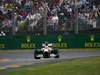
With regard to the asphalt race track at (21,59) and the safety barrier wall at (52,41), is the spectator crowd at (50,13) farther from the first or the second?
the asphalt race track at (21,59)

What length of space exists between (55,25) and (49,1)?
10.3 ft

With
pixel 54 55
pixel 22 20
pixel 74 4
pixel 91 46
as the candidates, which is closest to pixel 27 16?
pixel 22 20

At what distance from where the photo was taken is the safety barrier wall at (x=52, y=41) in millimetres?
24875

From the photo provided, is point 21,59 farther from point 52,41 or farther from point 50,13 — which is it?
point 50,13

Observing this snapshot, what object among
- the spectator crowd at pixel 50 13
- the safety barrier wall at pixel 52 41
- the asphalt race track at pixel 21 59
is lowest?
the asphalt race track at pixel 21 59

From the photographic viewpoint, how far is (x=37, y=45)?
25.0 m

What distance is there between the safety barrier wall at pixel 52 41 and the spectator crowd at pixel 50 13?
221 inches

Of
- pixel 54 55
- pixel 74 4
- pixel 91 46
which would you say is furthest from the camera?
pixel 74 4

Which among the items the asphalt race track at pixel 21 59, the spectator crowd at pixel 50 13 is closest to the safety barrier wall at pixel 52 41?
the asphalt race track at pixel 21 59

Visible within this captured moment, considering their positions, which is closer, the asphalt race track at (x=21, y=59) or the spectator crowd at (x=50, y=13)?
the asphalt race track at (x=21, y=59)

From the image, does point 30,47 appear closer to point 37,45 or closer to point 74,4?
point 37,45

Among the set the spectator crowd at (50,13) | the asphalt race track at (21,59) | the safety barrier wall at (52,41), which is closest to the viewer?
the asphalt race track at (21,59)

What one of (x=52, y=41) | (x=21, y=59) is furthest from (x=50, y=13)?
(x=21, y=59)

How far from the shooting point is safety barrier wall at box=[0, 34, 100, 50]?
24875 millimetres
